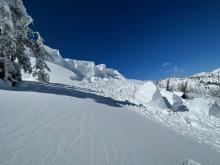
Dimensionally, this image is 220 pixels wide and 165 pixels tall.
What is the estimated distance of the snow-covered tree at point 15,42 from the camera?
32.7 ft

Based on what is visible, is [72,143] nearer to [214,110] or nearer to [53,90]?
[53,90]

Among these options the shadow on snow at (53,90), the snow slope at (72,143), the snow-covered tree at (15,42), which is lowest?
the snow slope at (72,143)

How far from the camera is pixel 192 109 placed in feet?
58.6

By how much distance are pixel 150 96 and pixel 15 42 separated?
11.5 m

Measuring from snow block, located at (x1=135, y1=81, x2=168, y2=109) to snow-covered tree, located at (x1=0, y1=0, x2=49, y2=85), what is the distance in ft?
29.5

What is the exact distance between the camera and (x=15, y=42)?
1065 cm

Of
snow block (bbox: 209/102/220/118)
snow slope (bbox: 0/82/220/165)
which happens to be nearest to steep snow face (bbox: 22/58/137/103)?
snow block (bbox: 209/102/220/118)

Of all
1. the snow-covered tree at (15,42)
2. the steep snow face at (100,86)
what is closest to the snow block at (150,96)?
the steep snow face at (100,86)

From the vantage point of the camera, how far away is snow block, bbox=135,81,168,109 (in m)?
16.3

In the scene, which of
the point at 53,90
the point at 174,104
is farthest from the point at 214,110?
the point at 53,90

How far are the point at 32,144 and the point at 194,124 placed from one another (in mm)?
10055

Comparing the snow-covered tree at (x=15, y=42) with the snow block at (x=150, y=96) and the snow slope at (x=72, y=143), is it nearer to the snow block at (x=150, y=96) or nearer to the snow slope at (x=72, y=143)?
the snow slope at (x=72, y=143)

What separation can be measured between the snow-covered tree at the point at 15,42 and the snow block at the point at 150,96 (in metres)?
9.00

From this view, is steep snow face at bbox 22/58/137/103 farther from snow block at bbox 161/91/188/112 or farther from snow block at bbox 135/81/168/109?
snow block at bbox 161/91/188/112
